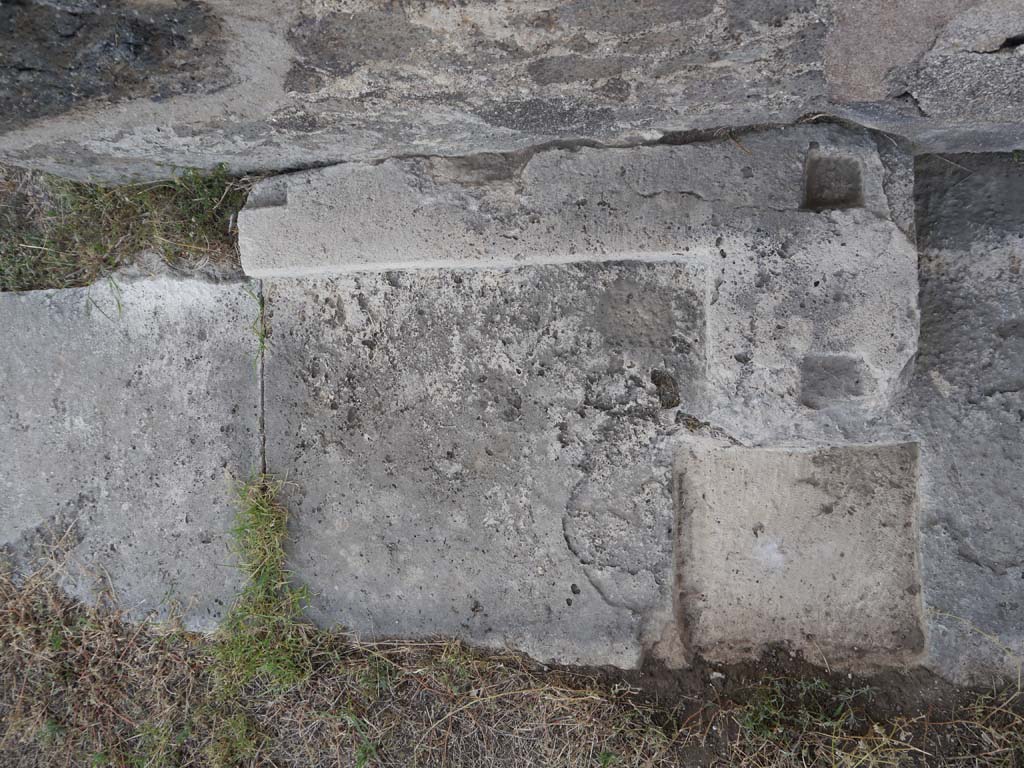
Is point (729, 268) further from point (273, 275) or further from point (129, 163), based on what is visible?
point (129, 163)

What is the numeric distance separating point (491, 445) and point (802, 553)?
97 cm

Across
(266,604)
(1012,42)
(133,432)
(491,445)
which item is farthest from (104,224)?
(1012,42)

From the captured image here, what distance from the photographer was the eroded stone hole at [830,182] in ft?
5.60

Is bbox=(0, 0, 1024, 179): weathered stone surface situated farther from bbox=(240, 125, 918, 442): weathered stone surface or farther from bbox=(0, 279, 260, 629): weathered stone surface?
bbox=(0, 279, 260, 629): weathered stone surface

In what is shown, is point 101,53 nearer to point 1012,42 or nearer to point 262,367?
point 262,367

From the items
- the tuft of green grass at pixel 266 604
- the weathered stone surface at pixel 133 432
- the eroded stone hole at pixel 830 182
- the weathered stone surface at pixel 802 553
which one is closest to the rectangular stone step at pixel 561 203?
the eroded stone hole at pixel 830 182

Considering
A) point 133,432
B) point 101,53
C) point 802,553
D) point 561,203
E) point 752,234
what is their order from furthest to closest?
point 133,432
point 802,553
point 561,203
point 752,234
point 101,53

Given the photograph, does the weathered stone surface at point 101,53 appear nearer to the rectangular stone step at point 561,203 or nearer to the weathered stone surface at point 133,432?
the rectangular stone step at point 561,203

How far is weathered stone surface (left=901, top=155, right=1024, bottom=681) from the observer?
5.85 feet

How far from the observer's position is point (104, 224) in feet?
7.88

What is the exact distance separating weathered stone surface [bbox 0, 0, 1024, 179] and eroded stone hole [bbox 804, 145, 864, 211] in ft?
0.36

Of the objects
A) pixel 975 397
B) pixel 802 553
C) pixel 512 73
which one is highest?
pixel 512 73

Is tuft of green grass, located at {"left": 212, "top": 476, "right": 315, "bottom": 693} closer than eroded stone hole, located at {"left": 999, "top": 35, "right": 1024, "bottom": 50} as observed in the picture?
No

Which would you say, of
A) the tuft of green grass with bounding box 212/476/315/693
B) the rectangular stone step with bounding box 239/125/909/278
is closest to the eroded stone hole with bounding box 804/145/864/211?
the rectangular stone step with bounding box 239/125/909/278
